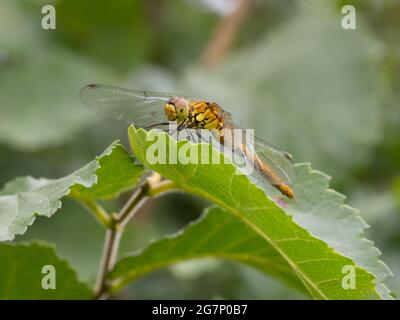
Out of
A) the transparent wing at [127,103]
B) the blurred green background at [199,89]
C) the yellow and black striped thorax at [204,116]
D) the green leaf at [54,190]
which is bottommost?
the green leaf at [54,190]

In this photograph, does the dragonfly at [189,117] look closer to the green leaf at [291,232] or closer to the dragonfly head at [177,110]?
the dragonfly head at [177,110]

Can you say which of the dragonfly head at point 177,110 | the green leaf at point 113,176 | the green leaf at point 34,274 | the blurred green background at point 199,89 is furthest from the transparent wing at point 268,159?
the blurred green background at point 199,89

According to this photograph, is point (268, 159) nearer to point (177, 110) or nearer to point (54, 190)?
point (177, 110)

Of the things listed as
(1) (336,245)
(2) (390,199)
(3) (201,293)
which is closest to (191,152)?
(1) (336,245)
